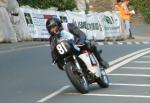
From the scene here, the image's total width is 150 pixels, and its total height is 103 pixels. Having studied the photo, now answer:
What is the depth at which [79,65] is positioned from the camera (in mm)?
12617

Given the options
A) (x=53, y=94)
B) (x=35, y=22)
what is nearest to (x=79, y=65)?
(x=53, y=94)

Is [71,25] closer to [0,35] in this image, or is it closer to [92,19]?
[0,35]

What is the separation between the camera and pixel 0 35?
2719 cm

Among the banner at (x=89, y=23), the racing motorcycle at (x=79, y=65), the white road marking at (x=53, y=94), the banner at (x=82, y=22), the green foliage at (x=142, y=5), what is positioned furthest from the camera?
the green foliage at (x=142, y=5)

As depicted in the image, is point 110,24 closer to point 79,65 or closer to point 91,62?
point 91,62

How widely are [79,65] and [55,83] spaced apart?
1864 mm

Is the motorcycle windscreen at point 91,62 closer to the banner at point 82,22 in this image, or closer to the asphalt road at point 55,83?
the asphalt road at point 55,83

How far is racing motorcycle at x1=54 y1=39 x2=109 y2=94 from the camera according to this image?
40.3 ft

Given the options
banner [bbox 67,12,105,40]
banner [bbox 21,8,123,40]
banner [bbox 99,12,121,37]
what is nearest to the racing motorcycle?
banner [bbox 21,8,123,40]

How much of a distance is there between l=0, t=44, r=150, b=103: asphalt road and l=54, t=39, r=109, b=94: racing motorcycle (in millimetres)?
230

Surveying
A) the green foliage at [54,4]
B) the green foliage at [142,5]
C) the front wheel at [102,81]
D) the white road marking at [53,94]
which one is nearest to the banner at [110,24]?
the green foliage at [54,4]

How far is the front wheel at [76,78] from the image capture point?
1227 cm

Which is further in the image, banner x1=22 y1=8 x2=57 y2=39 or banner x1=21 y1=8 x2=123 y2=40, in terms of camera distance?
banner x1=21 y1=8 x2=123 y2=40

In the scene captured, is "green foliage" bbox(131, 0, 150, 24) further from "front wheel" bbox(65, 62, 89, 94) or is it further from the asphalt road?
"front wheel" bbox(65, 62, 89, 94)
